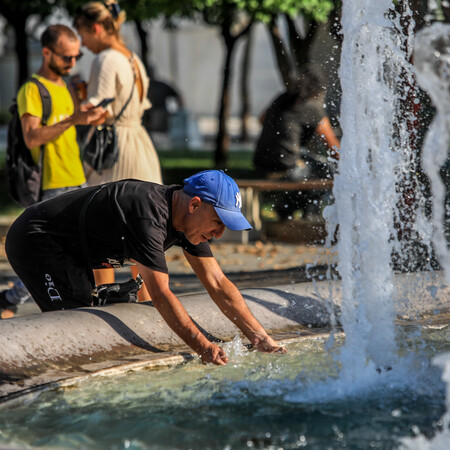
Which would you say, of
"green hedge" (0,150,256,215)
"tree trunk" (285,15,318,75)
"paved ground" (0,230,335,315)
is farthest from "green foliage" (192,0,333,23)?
"paved ground" (0,230,335,315)

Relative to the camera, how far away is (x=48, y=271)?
3992 millimetres

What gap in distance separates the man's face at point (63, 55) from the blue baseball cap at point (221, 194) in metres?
1.96

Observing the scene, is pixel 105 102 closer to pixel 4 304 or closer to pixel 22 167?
pixel 22 167

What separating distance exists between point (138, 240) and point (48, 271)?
0.66m

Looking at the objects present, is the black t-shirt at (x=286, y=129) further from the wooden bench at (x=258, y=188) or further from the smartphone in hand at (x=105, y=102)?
the smartphone in hand at (x=105, y=102)

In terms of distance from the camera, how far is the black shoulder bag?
5.28m

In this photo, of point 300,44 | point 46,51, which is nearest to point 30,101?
point 46,51

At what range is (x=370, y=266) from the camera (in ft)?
14.4

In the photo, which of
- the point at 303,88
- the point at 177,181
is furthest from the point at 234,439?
the point at 177,181

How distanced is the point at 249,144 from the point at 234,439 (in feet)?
80.2

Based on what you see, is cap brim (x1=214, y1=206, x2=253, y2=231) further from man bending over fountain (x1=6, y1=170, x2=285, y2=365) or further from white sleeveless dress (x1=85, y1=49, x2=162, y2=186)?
white sleeveless dress (x1=85, y1=49, x2=162, y2=186)

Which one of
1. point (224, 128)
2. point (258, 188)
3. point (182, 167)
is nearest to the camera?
point (258, 188)

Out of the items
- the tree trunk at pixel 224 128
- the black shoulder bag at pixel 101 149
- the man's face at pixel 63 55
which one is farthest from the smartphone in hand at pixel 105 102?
the tree trunk at pixel 224 128

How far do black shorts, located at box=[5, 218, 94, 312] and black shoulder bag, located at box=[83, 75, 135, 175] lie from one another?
130 cm
